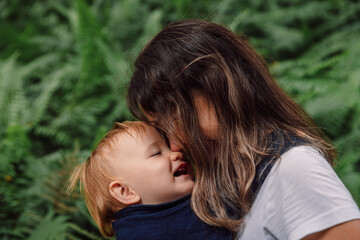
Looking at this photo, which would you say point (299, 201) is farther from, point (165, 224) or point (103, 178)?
point (103, 178)

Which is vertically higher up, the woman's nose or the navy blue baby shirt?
the woman's nose

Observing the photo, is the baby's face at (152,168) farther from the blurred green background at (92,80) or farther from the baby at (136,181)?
the blurred green background at (92,80)

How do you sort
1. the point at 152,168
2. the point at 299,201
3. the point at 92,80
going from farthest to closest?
the point at 92,80
the point at 152,168
the point at 299,201

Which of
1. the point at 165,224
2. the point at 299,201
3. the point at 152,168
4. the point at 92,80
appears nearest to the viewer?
the point at 299,201

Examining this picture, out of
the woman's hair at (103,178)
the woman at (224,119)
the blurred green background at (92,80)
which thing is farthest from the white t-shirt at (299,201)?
A: the blurred green background at (92,80)

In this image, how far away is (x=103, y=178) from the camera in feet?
5.09

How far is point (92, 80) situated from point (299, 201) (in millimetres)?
2865

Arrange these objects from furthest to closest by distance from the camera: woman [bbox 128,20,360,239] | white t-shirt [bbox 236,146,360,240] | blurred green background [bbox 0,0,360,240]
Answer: blurred green background [bbox 0,0,360,240], woman [bbox 128,20,360,239], white t-shirt [bbox 236,146,360,240]

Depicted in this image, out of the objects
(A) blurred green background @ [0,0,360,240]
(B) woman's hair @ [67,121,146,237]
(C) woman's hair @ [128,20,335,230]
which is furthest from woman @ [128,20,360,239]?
(A) blurred green background @ [0,0,360,240]

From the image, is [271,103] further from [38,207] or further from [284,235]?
[38,207]

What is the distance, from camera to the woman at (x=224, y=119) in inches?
46.1

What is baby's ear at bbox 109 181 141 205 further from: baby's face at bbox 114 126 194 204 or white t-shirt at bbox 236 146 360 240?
white t-shirt at bbox 236 146 360 240

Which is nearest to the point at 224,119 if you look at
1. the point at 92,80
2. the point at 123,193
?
the point at 123,193

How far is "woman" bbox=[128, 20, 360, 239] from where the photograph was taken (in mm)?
1172
